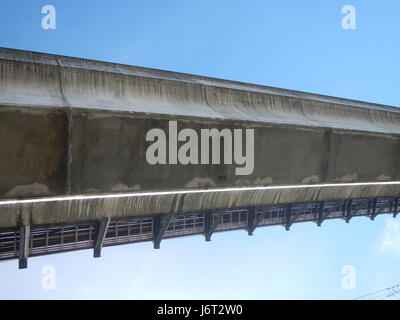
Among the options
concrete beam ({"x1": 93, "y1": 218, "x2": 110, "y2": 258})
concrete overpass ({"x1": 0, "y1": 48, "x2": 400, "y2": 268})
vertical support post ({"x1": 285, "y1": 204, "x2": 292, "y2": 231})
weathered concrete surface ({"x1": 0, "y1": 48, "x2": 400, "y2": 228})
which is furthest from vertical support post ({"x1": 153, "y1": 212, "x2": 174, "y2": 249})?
vertical support post ({"x1": 285, "y1": 204, "x2": 292, "y2": 231})

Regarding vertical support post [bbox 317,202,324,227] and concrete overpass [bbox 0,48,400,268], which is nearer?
concrete overpass [bbox 0,48,400,268]

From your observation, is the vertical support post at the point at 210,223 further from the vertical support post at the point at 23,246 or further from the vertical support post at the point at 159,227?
the vertical support post at the point at 23,246

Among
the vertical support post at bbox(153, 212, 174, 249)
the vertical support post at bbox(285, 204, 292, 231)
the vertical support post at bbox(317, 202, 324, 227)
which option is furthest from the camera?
the vertical support post at bbox(317, 202, 324, 227)

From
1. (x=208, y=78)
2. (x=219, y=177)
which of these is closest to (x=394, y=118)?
(x=208, y=78)

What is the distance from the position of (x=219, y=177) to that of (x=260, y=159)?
1.25 metres

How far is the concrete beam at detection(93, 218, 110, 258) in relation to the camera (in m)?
7.06

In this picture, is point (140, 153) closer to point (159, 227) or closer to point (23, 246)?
point (159, 227)

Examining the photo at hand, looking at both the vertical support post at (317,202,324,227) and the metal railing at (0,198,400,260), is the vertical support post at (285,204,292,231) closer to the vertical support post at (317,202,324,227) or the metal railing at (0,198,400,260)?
the metal railing at (0,198,400,260)

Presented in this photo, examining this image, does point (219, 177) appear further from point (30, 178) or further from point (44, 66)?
point (44, 66)

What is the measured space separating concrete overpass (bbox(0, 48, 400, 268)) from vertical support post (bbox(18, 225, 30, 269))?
4 cm

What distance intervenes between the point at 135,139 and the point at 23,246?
416 centimetres

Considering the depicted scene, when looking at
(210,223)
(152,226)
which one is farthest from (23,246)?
(210,223)

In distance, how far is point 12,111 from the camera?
4785 mm

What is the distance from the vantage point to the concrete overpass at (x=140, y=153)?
16.9 ft
